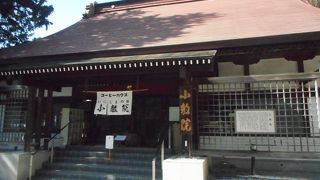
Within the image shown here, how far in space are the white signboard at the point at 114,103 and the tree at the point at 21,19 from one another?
9.10 metres

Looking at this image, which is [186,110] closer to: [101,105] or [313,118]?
[101,105]

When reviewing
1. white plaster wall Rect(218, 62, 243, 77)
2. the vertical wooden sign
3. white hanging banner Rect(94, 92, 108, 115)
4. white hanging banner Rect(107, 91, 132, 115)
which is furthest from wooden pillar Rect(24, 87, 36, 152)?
white plaster wall Rect(218, 62, 243, 77)

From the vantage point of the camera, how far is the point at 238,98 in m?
9.95

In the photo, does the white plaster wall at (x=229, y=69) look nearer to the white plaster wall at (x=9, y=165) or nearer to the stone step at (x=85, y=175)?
the stone step at (x=85, y=175)

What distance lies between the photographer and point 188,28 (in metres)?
11.4

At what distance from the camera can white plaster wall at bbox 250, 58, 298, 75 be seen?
10.2 m

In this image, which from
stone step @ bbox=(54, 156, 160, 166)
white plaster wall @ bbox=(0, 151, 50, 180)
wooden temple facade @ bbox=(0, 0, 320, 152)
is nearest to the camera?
wooden temple facade @ bbox=(0, 0, 320, 152)

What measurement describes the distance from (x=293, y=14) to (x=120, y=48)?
6.17m

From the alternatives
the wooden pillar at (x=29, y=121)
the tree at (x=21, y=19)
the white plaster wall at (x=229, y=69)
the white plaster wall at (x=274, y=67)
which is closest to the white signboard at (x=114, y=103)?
the wooden pillar at (x=29, y=121)

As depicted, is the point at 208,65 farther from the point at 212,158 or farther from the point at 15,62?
the point at 15,62

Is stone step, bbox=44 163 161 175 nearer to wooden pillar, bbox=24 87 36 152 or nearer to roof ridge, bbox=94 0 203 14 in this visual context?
wooden pillar, bbox=24 87 36 152

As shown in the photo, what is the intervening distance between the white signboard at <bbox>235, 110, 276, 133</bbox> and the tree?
12893 millimetres

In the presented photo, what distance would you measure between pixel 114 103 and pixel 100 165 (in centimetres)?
209

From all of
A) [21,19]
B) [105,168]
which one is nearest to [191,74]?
[105,168]
